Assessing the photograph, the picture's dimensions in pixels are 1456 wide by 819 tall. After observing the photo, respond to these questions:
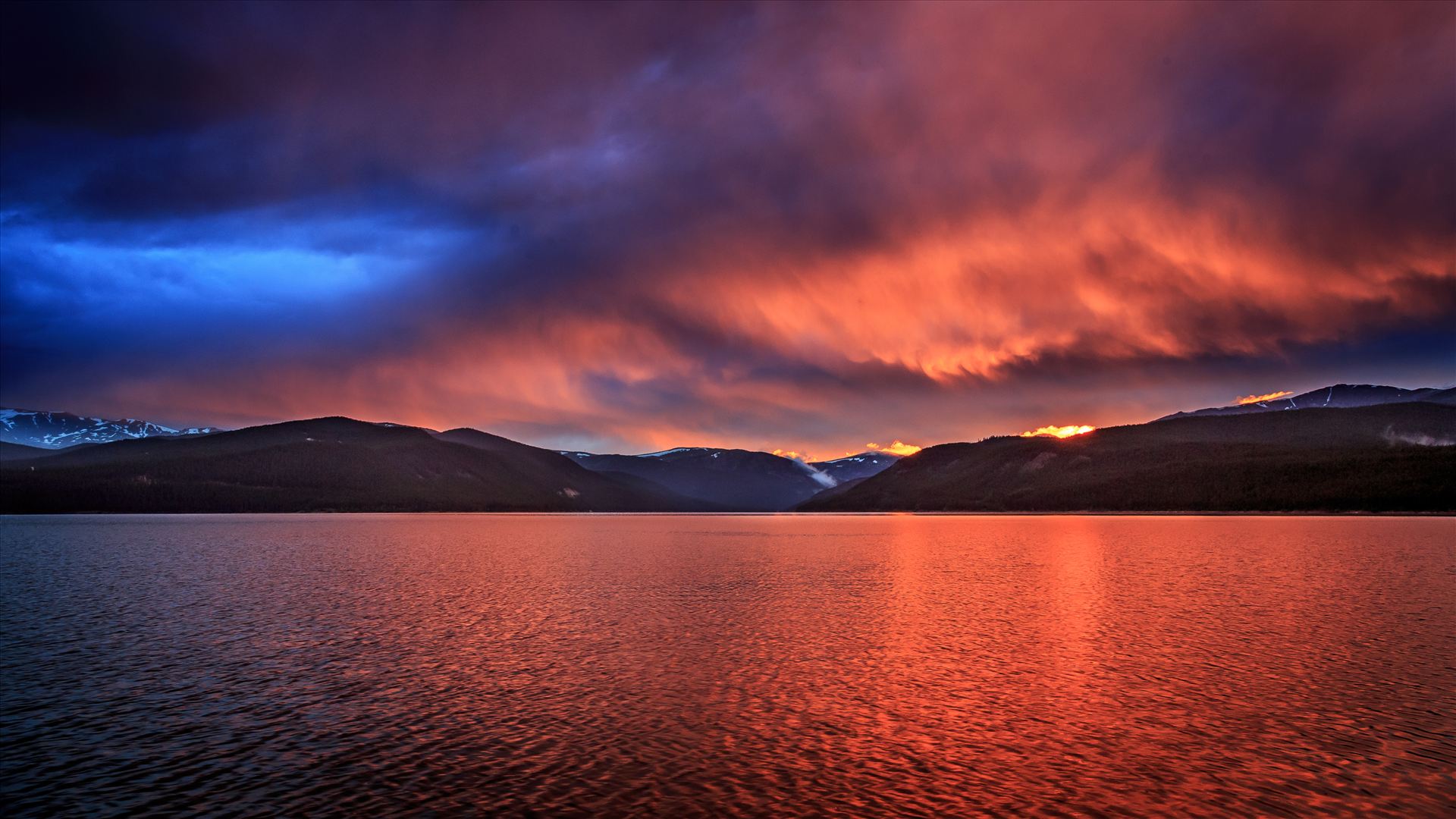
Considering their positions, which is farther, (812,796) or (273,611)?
(273,611)

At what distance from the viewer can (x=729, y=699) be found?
34.9 metres

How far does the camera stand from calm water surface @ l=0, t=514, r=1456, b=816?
23531 millimetres

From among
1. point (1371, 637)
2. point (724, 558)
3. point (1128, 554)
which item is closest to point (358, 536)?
point (724, 558)

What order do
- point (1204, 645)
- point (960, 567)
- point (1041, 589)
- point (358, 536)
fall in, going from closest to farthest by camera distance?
point (1204, 645) < point (1041, 589) < point (960, 567) < point (358, 536)

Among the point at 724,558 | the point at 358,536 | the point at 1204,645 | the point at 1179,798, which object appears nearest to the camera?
the point at 1179,798

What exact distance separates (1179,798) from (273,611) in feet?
201

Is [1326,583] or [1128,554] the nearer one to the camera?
[1326,583]

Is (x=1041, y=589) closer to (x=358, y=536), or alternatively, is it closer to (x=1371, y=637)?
(x=1371, y=637)

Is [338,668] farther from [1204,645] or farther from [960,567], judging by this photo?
[960,567]

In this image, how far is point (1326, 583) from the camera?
7981 cm

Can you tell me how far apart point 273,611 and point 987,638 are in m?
51.4

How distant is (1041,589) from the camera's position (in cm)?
7812

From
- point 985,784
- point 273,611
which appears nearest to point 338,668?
point 273,611

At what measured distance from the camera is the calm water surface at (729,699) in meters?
23.5
